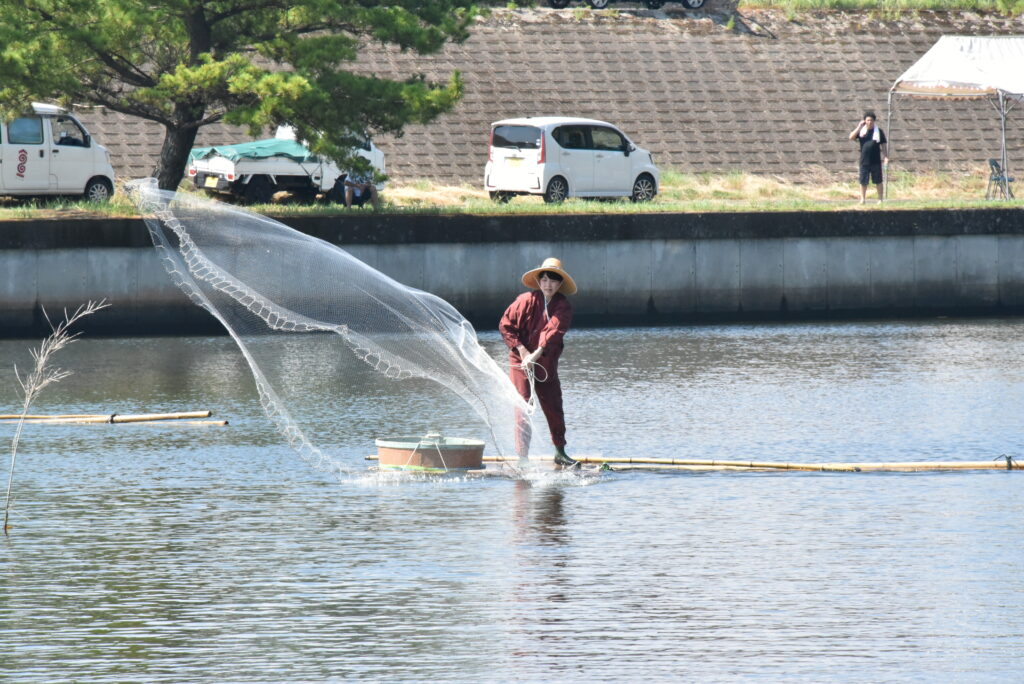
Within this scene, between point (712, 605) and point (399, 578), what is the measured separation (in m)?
1.85

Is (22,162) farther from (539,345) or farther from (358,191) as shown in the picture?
(539,345)

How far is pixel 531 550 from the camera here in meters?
10.6

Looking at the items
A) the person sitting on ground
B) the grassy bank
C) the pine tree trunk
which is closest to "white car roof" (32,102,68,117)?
the grassy bank

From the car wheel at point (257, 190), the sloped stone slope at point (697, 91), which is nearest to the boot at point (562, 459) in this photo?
the car wheel at point (257, 190)

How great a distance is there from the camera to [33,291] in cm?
2434

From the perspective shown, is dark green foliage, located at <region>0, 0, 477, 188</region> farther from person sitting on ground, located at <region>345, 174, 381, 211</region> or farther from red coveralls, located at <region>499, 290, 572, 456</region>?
red coveralls, located at <region>499, 290, 572, 456</region>

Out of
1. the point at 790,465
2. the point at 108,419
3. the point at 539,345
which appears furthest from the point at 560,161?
the point at 790,465

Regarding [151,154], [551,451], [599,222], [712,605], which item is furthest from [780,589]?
[151,154]

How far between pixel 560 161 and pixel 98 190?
327 inches

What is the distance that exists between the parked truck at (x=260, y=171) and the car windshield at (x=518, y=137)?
2406 millimetres

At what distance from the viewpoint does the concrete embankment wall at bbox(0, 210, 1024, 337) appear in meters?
24.6

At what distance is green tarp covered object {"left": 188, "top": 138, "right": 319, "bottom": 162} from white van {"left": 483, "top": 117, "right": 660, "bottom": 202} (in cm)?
354

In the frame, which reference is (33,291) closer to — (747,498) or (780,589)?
(747,498)

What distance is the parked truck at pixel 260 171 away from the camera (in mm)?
31594
